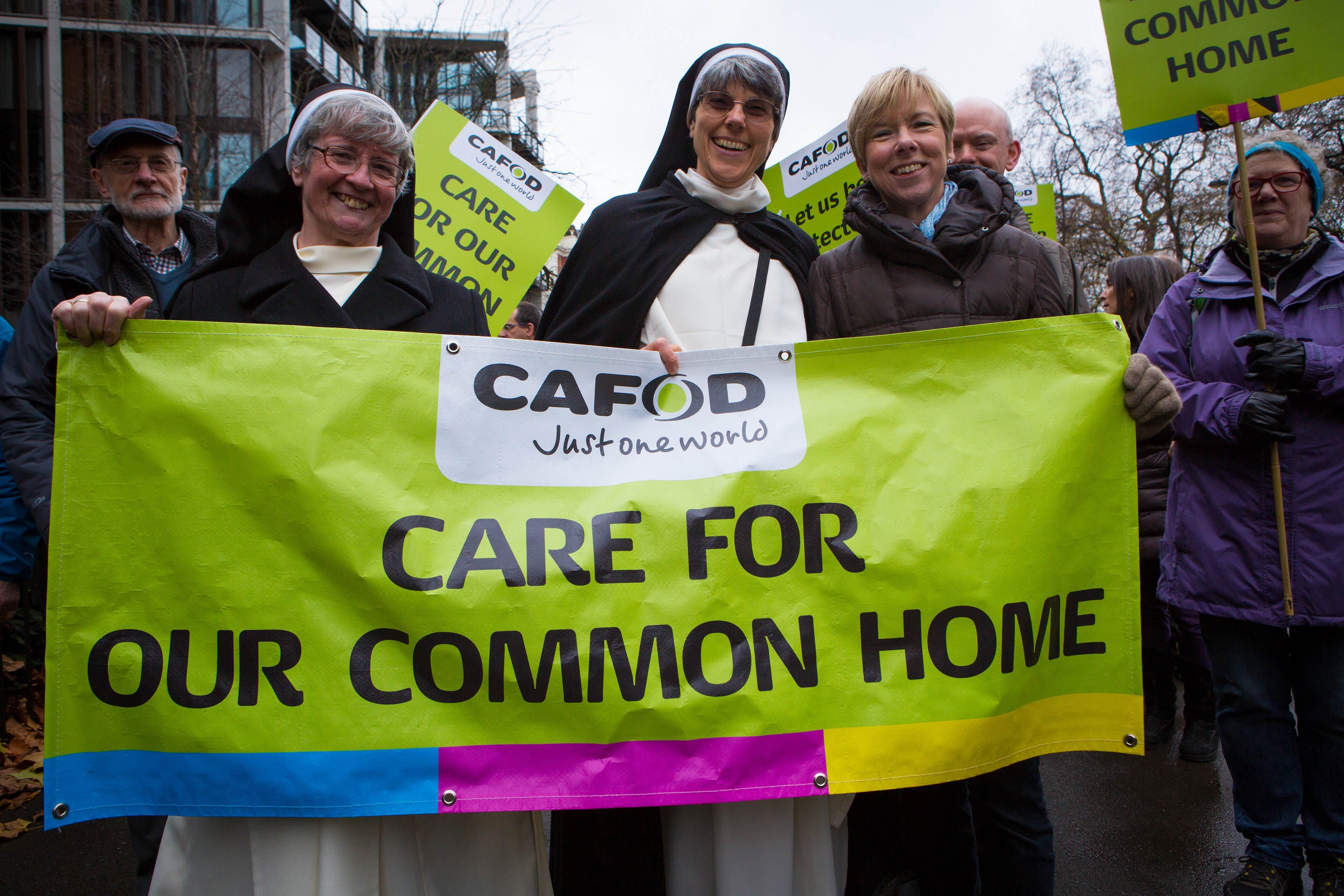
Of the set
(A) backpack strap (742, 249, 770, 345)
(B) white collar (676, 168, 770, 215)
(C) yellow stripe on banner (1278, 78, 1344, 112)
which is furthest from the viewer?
(C) yellow stripe on banner (1278, 78, 1344, 112)

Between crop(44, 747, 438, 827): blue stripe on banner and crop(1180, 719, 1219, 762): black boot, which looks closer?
crop(44, 747, 438, 827): blue stripe on banner

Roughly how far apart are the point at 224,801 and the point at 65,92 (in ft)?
53.9

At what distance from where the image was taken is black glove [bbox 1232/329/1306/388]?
2.59 metres

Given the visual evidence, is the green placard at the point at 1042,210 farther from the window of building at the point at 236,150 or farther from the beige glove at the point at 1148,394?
the window of building at the point at 236,150

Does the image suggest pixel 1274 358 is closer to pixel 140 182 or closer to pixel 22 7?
pixel 140 182

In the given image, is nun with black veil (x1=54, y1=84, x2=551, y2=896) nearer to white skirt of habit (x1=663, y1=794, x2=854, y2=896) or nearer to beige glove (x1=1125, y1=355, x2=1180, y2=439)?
white skirt of habit (x1=663, y1=794, x2=854, y2=896)

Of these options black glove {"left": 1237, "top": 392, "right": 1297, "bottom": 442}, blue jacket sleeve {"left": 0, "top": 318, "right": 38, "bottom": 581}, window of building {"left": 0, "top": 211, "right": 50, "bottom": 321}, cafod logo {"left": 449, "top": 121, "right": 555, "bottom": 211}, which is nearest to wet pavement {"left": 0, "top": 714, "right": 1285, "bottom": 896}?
blue jacket sleeve {"left": 0, "top": 318, "right": 38, "bottom": 581}

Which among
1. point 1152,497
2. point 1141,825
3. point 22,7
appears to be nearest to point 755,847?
point 1141,825

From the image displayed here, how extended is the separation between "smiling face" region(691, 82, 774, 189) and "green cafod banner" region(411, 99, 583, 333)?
2.11 meters

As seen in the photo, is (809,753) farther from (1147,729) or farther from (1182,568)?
(1147,729)

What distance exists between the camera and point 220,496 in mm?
1816

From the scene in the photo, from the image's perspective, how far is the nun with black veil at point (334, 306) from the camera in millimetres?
1819

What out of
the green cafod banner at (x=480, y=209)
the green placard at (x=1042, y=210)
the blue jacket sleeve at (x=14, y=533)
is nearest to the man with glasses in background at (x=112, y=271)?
the blue jacket sleeve at (x=14, y=533)

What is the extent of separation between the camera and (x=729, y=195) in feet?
7.89
